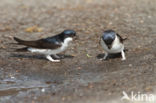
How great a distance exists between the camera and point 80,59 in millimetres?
7512

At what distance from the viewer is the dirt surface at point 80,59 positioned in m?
5.42

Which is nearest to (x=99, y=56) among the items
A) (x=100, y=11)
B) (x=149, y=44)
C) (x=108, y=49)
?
(x=108, y=49)

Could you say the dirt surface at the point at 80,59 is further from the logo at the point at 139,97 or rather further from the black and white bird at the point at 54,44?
the black and white bird at the point at 54,44

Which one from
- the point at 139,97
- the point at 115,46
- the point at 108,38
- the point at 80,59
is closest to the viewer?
the point at 139,97

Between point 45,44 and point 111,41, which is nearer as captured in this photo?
point 111,41

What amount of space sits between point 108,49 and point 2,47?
2937 millimetres

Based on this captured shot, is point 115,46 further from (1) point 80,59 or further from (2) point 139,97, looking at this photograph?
(2) point 139,97

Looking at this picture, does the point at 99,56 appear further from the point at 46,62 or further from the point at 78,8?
the point at 78,8

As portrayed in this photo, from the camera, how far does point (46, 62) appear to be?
7.40 m

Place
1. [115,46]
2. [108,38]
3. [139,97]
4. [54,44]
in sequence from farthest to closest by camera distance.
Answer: [54,44] < [115,46] < [108,38] < [139,97]

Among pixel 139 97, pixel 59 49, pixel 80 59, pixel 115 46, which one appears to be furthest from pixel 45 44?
pixel 139 97

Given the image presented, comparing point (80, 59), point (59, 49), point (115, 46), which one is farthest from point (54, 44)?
point (115, 46)

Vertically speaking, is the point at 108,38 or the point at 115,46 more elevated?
the point at 108,38

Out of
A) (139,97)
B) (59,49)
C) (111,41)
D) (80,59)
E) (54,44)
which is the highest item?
(111,41)
